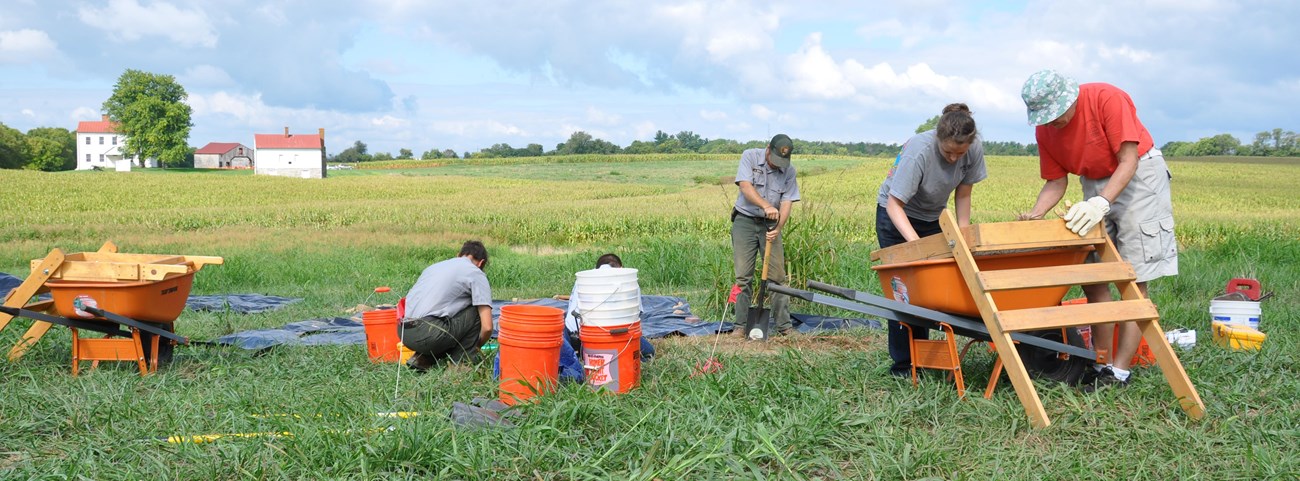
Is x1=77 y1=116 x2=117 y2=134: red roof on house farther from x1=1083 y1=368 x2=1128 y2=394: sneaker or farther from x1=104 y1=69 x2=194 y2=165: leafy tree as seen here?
x1=1083 y1=368 x2=1128 y2=394: sneaker

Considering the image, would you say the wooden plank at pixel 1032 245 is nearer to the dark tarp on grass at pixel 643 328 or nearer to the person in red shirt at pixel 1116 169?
the person in red shirt at pixel 1116 169

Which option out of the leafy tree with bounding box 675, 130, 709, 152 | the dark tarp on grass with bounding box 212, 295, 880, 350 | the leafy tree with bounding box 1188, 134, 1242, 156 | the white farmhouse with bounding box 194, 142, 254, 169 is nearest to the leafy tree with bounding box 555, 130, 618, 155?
the leafy tree with bounding box 675, 130, 709, 152

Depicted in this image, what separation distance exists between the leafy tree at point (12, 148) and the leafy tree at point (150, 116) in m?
7.47

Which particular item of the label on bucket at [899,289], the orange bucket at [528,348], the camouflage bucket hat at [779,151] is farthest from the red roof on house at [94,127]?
the label on bucket at [899,289]

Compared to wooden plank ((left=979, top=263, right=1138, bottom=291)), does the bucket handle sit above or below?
below

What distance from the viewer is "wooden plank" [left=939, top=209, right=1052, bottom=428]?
3.64 m

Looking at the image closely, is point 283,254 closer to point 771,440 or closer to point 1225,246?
point 771,440

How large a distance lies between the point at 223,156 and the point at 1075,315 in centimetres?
9831

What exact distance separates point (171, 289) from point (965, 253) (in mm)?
4635

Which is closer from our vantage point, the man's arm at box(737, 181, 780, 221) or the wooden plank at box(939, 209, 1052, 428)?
the wooden plank at box(939, 209, 1052, 428)

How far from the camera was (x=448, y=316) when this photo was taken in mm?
5188

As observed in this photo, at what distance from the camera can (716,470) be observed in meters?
3.18

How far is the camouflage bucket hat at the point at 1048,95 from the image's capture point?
4016 mm

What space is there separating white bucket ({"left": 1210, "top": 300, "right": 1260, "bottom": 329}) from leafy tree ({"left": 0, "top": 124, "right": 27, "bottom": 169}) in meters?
78.8
